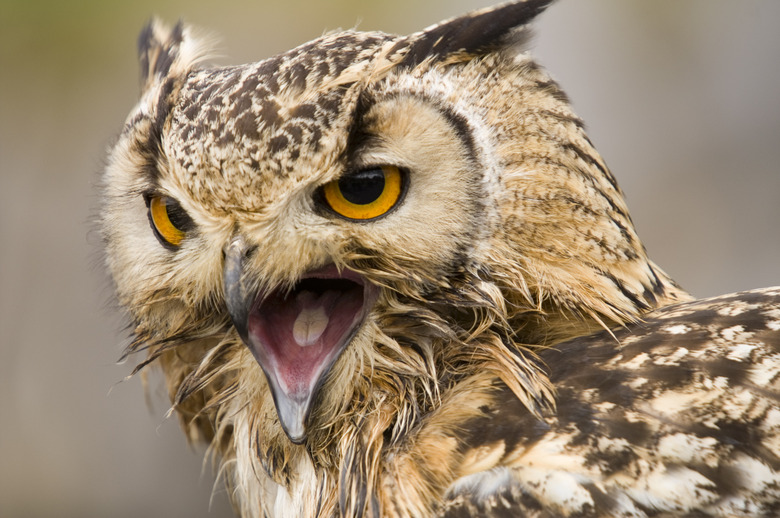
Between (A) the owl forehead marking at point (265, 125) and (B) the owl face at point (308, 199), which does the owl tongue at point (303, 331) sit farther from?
(A) the owl forehead marking at point (265, 125)

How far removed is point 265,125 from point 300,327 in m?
0.32

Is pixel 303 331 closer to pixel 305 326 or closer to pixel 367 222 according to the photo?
pixel 305 326

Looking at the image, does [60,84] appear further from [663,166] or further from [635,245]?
[635,245]

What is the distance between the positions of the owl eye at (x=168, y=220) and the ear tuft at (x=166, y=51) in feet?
0.83

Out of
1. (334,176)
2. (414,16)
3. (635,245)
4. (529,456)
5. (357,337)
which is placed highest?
(414,16)

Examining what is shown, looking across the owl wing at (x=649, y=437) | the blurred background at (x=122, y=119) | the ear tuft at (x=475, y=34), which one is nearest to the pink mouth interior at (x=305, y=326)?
the owl wing at (x=649, y=437)

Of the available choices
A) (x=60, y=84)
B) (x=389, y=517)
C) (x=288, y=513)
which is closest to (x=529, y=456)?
(x=389, y=517)

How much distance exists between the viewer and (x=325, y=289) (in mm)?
1186

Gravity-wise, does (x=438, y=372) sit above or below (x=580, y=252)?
below

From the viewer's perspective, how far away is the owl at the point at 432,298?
0.99 meters

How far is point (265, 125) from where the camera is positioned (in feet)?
3.40

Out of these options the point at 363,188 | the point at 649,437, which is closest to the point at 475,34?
the point at 363,188

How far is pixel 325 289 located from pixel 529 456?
0.40 meters

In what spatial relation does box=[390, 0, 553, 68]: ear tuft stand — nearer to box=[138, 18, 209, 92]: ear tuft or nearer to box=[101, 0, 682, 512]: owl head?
box=[101, 0, 682, 512]: owl head
